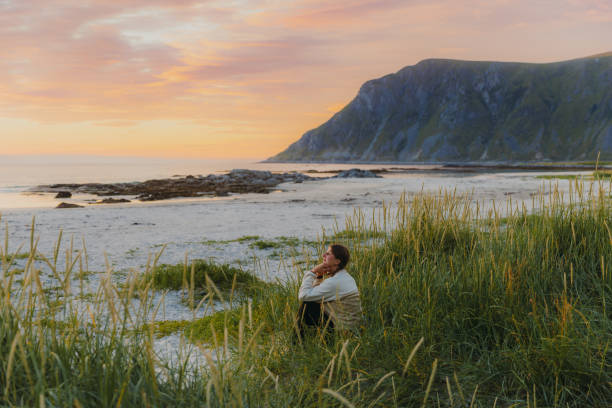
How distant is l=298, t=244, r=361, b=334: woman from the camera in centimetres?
395

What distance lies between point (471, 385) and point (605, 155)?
599ft

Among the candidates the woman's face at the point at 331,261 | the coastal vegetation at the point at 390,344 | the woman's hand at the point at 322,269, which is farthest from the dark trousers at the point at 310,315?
the woman's face at the point at 331,261

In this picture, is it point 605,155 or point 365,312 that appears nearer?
point 365,312

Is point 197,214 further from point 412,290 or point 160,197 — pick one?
point 412,290

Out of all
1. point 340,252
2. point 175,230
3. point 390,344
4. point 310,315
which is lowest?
point 175,230

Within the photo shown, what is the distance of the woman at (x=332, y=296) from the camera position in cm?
395

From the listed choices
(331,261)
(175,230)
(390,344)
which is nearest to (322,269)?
(331,261)

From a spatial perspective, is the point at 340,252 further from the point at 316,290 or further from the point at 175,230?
the point at 175,230

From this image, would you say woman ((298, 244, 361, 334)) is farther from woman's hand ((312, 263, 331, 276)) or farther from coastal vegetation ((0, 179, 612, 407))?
coastal vegetation ((0, 179, 612, 407))

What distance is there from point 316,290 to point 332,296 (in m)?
0.16

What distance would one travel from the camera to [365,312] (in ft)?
13.9

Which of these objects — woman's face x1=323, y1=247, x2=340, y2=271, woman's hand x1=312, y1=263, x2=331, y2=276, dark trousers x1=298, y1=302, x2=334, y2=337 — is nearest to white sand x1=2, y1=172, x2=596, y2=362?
dark trousers x1=298, y1=302, x2=334, y2=337

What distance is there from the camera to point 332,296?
13.1 ft

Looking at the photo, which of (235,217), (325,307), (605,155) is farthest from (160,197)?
(605,155)
